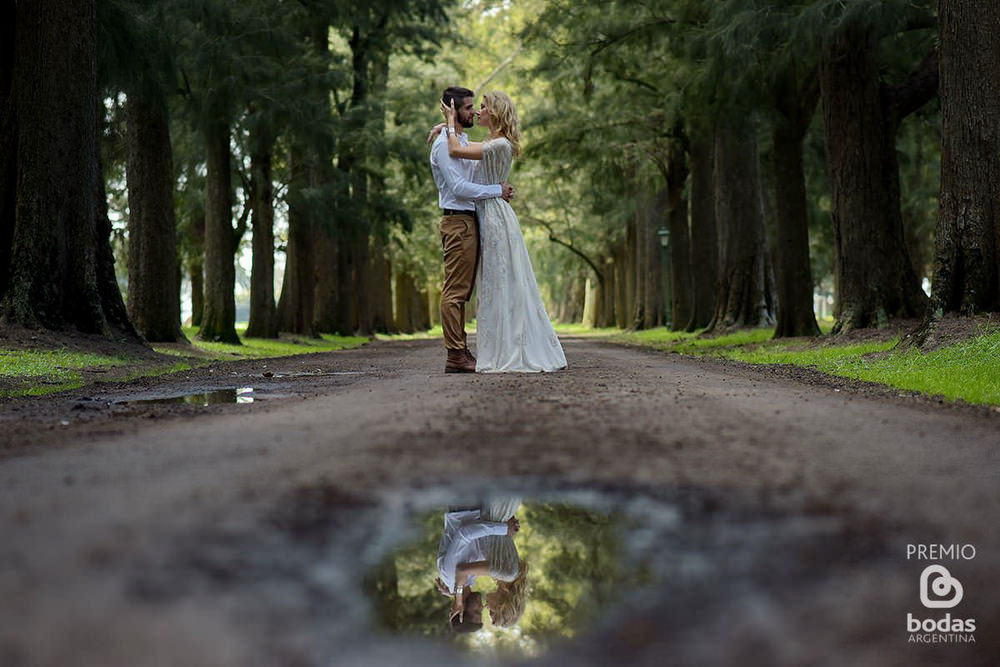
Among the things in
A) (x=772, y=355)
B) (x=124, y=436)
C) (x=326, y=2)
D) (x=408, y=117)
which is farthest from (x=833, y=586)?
(x=408, y=117)

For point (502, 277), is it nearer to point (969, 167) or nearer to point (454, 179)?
point (454, 179)

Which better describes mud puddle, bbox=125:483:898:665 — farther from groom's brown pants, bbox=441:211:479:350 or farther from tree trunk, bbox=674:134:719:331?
tree trunk, bbox=674:134:719:331

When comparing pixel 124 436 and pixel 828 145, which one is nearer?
pixel 124 436

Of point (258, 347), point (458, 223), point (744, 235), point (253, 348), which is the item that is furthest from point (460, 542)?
point (744, 235)

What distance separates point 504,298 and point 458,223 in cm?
89

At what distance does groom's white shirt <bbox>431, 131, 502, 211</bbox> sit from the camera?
9312mm

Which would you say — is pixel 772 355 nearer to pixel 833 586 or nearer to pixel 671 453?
pixel 671 453

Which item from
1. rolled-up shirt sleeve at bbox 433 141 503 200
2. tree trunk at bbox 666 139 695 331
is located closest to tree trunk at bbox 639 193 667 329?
tree trunk at bbox 666 139 695 331

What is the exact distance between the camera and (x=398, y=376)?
9.31 metres

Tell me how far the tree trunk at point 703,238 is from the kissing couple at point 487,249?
16.1 meters

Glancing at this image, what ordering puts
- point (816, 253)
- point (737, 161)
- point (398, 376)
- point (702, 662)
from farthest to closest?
point (816, 253)
point (737, 161)
point (398, 376)
point (702, 662)

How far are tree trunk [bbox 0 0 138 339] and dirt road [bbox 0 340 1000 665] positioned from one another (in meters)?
6.53

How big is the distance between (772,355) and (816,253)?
25.6 m

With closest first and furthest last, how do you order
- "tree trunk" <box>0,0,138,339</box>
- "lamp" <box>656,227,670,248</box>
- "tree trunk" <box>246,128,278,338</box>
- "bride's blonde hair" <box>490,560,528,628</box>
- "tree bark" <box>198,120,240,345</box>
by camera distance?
"bride's blonde hair" <box>490,560,528,628</box>, "tree trunk" <box>0,0,138,339</box>, "tree bark" <box>198,120,240,345</box>, "tree trunk" <box>246,128,278,338</box>, "lamp" <box>656,227,670,248</box>
